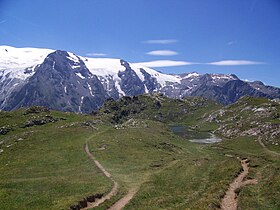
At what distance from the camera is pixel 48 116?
173375 millimetres

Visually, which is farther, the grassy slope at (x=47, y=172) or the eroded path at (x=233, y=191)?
the grassy slope at (x=47, y=172)

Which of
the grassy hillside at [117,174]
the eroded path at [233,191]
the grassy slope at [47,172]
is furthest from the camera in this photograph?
the grassy slope at [47,172]

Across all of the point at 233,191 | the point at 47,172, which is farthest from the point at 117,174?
the point at 233,191

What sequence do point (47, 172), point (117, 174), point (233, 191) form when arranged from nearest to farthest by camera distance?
point (233, 191) → point (117, 174) → point (47, 172)

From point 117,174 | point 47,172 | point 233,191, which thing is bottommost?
point 47,172

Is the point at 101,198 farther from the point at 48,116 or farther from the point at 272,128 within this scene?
the point at 272,128

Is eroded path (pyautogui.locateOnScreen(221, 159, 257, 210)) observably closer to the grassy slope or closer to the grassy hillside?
the grassy hillside

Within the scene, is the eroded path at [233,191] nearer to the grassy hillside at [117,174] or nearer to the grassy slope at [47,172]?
the grassy hillside at [117,174]

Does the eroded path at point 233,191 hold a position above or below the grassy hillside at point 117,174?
above

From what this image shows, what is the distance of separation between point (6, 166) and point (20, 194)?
Answer: 33572 mm

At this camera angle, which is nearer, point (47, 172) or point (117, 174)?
point (117, 174)

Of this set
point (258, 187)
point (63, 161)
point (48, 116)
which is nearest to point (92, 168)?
point (63, 161)

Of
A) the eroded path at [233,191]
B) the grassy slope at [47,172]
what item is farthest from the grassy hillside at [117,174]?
the eroded path at [233,191]

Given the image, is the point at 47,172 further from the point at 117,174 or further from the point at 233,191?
the point at 233,191
